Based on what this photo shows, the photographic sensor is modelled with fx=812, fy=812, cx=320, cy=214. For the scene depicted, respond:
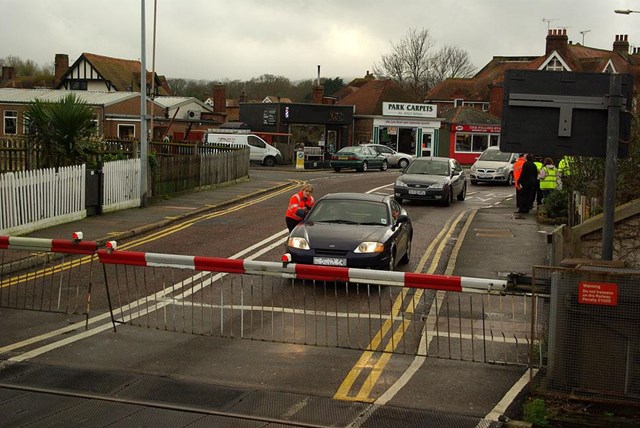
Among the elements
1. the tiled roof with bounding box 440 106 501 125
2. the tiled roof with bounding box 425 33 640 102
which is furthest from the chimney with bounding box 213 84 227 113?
the tiled roof with bounding box 425 33 640 102

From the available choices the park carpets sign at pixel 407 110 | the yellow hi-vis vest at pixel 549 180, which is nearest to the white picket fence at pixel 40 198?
the yellow hi-vis vest at pixel 549 180

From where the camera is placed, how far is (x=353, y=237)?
13.5 meters

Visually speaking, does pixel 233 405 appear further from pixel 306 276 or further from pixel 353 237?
pixel 353 237

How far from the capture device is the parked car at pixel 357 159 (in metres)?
44.9

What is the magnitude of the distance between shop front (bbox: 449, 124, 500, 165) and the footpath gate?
47.6 metres

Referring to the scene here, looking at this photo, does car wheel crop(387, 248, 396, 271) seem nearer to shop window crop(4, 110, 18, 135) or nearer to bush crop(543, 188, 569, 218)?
bush crop(543, 188, 569, 218)

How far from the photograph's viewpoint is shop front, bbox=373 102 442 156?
192 ft

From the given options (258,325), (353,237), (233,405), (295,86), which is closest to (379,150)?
(353,237)

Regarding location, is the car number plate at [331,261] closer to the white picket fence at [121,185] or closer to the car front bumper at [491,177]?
the white picket fence at [121,185]

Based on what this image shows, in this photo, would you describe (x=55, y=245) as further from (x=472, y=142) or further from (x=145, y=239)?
(x=472, y=142)

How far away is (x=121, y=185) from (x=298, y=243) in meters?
11.3

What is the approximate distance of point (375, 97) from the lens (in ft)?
202

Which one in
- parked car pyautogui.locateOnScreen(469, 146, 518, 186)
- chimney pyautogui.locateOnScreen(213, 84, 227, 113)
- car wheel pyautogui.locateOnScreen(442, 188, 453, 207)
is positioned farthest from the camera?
chimney pyautogui.locateOnScreen(213, 84, 227, 113)

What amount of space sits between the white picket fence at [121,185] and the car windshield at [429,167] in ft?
29.8
